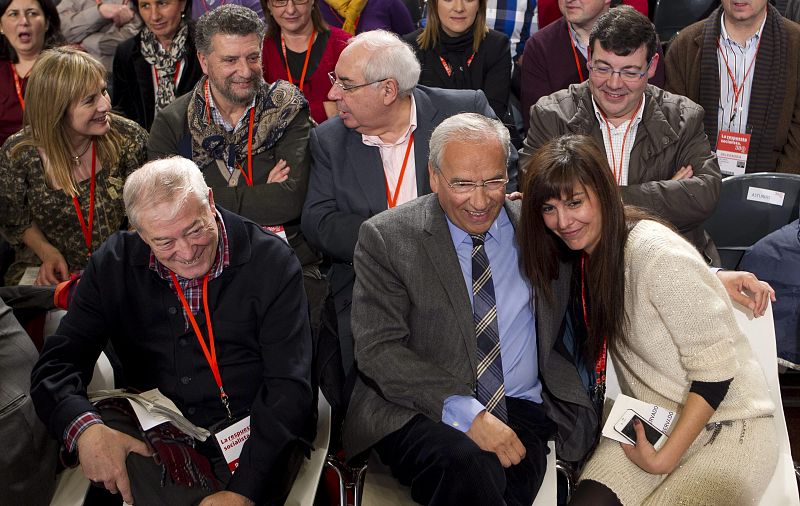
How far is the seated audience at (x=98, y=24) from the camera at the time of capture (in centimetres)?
515

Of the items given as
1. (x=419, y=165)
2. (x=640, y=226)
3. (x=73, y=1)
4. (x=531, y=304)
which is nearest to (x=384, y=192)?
(x=419, y=165)

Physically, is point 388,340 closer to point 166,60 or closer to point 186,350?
point 186,350

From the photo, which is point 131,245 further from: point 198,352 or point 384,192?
point 384,192

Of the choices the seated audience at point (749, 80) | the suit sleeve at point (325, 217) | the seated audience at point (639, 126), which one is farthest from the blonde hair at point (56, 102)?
the seated audience at point (749, 80)

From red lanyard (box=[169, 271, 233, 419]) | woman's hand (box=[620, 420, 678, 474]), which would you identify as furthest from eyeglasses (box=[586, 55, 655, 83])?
red lanyard (box=[169, 271, 233, 419])

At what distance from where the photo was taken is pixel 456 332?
111 inches

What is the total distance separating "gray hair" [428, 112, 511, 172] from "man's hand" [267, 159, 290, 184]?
981mm

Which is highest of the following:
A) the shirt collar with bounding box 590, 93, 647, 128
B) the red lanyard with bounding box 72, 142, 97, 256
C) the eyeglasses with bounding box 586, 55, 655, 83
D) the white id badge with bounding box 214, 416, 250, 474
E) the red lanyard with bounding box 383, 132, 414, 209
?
the eyeglasses with bounding box 586, 55, 655, 83

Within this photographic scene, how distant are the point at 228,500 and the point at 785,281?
2.27 meters

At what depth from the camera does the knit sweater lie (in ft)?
8.47

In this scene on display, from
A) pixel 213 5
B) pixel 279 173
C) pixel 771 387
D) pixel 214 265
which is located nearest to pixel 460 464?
pixel 214 265

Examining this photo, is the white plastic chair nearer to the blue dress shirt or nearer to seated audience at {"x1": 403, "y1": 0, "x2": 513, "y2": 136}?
the blue dress shirt

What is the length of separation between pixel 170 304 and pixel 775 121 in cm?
317

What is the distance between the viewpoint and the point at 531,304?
2.90 metres
